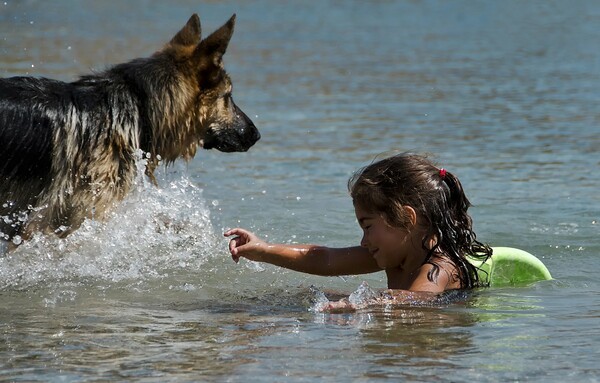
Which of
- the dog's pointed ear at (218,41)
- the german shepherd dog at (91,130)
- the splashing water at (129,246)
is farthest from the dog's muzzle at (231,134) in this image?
the dog's pointed ear at (218,41)

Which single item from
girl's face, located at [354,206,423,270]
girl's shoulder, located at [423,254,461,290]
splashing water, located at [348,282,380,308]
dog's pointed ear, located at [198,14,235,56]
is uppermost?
dog's pointed ear, located at [198,14,235,56]

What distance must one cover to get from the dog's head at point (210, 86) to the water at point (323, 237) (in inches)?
16.9

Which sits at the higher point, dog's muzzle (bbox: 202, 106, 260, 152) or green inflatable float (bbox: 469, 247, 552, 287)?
dog's muzzle (bbox: 202, 106, 260, 152)

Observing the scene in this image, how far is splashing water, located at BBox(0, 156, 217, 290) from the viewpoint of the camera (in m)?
6.57

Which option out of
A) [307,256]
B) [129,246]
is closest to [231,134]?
[129,246]

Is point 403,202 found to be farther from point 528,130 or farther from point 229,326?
point 528,130

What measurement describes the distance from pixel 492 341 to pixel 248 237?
1.62 metres

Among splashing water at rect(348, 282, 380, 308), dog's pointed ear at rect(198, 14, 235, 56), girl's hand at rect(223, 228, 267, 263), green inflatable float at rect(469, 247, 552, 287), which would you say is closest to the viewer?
splashing water at rect(348, 282, 380, 308)

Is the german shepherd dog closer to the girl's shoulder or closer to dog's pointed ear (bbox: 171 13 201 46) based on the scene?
dog's pointed ear (bbox: 171 13 201 46)

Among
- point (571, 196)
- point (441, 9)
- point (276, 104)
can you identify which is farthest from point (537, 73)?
point (441, 9)

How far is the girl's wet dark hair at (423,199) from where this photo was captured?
5.84 m

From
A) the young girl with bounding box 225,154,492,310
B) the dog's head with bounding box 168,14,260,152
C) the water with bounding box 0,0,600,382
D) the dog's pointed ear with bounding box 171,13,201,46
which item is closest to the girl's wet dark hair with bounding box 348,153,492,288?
the young girl with bounding box 225,154,492,310

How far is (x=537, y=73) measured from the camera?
1647cm

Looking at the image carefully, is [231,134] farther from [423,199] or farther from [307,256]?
[423,199]
